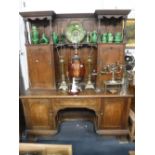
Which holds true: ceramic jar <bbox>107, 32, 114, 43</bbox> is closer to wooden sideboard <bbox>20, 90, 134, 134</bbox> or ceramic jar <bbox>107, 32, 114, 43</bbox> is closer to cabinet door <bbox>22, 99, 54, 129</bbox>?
wooden sideboard <bbox>20, 90, 134, 134</bbox>

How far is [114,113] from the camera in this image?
202cm

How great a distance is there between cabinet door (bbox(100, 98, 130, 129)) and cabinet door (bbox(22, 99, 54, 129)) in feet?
2.21

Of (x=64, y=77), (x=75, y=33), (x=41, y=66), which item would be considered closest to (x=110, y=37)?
(x=75, y=33)

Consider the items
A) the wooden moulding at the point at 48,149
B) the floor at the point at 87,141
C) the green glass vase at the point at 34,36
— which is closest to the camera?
the wooden moulding at the point at 48,149

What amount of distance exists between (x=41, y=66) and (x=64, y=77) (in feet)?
1.25

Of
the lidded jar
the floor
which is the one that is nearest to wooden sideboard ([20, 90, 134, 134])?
the floor

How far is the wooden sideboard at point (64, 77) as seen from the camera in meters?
1.96

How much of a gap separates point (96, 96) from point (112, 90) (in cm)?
24

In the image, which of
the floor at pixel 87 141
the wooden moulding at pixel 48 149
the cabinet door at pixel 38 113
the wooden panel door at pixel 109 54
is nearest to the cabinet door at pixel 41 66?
the cabinet door at pixel 38 113

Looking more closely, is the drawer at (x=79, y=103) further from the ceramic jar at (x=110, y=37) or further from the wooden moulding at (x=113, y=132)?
the ceramic jar at (x=110, y=37)

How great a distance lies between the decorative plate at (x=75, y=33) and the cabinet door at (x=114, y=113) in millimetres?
867
